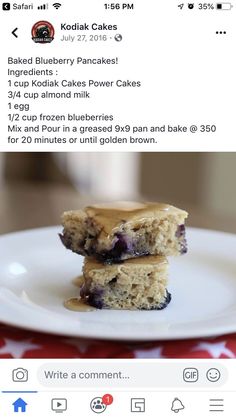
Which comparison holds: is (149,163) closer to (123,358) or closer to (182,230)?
(182,230)
